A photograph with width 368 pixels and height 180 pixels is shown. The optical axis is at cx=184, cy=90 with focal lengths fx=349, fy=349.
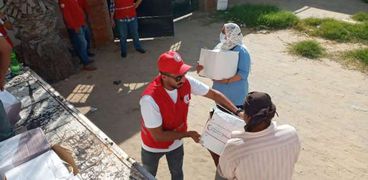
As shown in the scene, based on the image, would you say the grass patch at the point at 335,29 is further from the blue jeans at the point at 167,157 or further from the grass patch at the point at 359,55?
the blue jeans at the point at 167,157

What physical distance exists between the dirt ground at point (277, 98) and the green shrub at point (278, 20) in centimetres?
35

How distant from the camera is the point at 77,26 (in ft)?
23.0

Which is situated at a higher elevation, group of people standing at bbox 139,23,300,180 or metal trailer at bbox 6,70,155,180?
group of people standing at bbox 139,23,300,180

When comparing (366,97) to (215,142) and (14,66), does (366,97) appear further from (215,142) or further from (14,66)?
(14,66)

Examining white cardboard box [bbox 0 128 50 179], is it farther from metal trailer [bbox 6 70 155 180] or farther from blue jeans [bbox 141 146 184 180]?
blue jeans [bbox 141 146 184 180]

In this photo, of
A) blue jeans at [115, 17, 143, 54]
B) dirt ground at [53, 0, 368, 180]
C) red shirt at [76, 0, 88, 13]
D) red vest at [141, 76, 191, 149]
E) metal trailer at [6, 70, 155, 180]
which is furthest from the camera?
blue jeans at [115, 17, 143, 54]

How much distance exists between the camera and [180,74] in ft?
9.55

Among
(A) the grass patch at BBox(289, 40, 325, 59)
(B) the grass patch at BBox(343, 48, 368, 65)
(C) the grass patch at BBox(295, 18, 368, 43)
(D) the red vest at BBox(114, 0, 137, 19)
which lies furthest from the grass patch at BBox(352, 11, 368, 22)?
(D) the red vest at BBox(114, 0, 137, 19)

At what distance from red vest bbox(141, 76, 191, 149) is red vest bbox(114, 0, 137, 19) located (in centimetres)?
463

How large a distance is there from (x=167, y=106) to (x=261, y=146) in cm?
96

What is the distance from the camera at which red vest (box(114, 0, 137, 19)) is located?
24.1 ft

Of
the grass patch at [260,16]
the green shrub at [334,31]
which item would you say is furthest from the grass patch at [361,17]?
the grass patch at [260,16]

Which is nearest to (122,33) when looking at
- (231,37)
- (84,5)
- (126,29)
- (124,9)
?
(126,29)

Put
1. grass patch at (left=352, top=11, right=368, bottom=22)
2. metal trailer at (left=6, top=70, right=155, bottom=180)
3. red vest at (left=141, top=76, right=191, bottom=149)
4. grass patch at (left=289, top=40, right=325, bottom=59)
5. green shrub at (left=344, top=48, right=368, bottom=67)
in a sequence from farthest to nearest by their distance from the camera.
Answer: grass patch at (left=352, top=11, right=368, bottom=22) < grass patch at (left=289, top=40, right=325, bottom=59) < green shrub at (left=344, top=48, right=368, bottom=67) < metal trailer at (left=6, top=70, right=155, bottom=180) < red vest at (left=141, top=76, right=191, bottom=149)
